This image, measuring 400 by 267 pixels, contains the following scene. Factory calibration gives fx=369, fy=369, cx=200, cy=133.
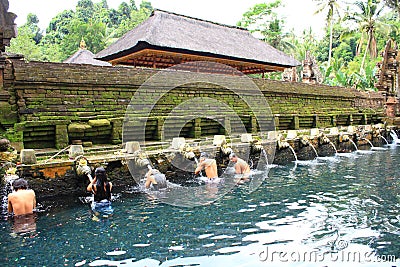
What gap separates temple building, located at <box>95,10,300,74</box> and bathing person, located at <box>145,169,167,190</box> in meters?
7.00

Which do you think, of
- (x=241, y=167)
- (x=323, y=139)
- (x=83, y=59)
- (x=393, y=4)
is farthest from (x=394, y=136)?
(x=83, y=59)

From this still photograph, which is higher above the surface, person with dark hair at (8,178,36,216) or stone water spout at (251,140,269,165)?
stone water spout at (251,140,269,165)

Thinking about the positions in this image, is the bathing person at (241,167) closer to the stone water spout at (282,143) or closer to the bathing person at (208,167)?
the bathing person at (208,167)

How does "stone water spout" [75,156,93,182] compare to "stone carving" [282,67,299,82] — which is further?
"stone carving" [282,67,299,82]

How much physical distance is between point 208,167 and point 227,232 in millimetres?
3599

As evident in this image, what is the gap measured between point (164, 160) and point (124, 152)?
922 mm

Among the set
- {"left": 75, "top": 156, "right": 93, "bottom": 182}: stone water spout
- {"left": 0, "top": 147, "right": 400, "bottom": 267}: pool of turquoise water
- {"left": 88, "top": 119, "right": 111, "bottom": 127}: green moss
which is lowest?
{"left": 0, "top": 147, "right": 400, "bottom": 267}: pool of turquoise water

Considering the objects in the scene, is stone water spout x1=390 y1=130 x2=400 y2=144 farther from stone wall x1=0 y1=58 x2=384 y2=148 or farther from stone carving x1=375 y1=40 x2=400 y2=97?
stone wall x1=0 y1=58 x2=384 y2=148

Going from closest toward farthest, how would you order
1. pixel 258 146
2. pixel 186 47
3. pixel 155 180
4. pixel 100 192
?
1. pixel 100 192
2. pixel 155 180
3. pixel 258 146
4. pixel 186 47

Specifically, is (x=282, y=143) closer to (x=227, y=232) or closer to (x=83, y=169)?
(x=83, y=169)

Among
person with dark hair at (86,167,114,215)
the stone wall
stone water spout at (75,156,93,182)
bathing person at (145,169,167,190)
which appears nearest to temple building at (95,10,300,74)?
the stone wall

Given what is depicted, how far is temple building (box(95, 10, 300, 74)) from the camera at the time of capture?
14.3 m

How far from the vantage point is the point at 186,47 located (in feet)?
47.5

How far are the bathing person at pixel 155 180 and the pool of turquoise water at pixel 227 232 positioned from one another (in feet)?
1.65
